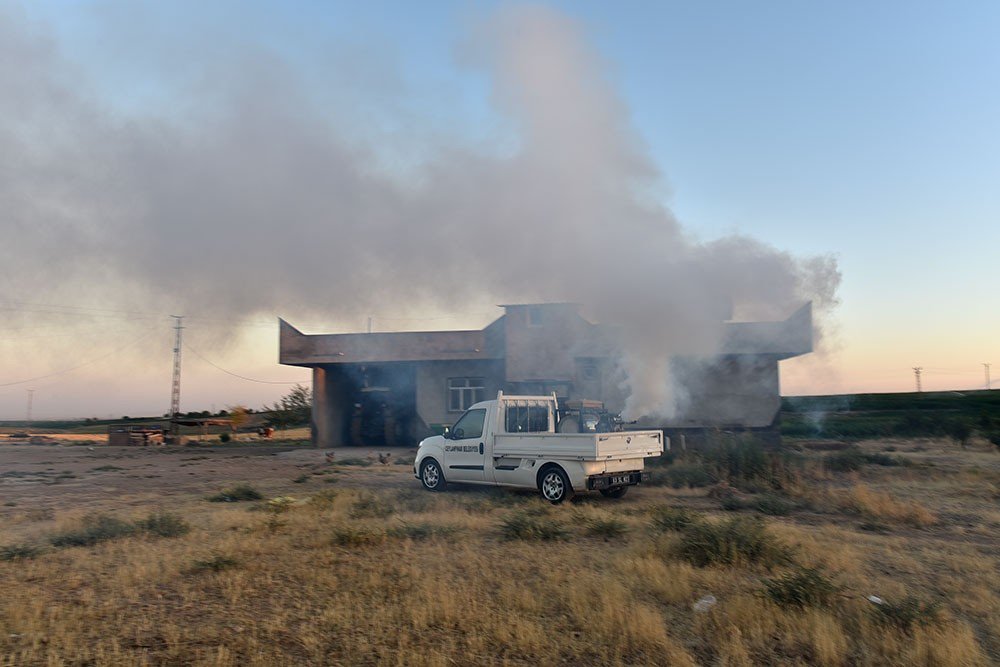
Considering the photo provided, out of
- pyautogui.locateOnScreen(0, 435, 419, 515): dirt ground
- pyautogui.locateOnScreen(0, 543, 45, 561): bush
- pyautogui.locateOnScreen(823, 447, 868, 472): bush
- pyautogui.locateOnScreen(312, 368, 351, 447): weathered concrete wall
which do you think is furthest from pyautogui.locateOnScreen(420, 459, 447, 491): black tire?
pyautogui.locateOnScreen(312, 368, 351, 447): weathered concrete wall

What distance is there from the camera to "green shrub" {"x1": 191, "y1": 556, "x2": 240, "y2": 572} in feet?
25.2

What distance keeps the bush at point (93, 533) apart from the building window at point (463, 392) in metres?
21.4

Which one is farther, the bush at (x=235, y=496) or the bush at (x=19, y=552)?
the bush at (x=235, y=496)

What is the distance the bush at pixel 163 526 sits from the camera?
9758mm

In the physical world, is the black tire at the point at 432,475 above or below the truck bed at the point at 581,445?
below

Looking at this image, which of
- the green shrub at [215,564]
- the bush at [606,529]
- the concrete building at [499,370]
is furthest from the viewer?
the concrete building at [499,370]

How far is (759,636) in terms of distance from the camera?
5602 mm

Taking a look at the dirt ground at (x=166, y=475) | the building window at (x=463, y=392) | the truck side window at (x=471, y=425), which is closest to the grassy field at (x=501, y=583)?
the truck side window at (x=471, y=425)

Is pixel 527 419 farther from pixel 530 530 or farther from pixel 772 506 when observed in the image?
pixel 530 530

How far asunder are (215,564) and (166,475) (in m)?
14.6

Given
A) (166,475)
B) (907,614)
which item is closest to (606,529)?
(907,614)

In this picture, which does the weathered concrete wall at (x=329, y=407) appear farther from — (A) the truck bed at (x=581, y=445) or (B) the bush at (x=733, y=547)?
(B) the bush at (x=733, y=547)

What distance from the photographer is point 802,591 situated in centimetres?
632

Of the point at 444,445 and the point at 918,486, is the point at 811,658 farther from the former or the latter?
the point at 918,486
